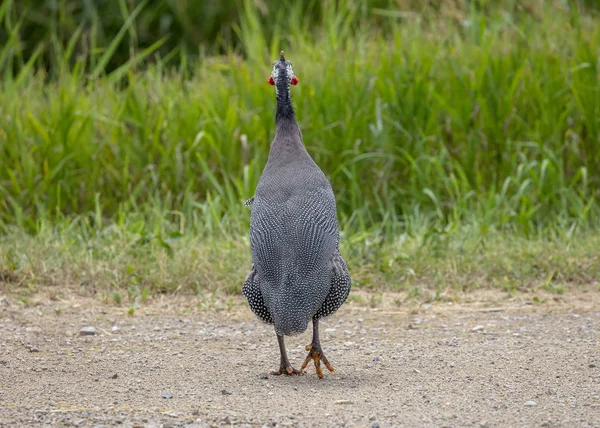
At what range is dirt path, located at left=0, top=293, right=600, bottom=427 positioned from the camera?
11.3ft

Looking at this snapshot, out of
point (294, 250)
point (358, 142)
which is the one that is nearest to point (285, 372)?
point (294, 250)

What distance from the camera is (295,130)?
435cm

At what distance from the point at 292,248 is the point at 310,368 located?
693mm

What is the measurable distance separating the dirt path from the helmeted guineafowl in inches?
11.8

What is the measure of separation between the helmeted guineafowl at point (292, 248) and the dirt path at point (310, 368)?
299 mm

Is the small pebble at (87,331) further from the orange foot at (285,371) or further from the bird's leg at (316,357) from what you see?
the bird's leg at (316,357)

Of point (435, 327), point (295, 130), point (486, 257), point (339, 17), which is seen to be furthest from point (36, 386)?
point (339, 17)

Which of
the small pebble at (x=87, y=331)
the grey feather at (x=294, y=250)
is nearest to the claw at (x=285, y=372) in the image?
the grey feather at (x=294, y=250)

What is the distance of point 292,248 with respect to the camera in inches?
152

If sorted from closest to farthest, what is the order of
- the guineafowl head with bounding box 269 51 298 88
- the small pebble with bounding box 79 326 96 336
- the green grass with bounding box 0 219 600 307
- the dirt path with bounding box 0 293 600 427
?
the dirt path with bounding box 0 293 600 427
the guineafowl head with bounding box 269 51 298 88
the small pebble with bounding box 79 326 96 336
the green grass with bounding box 0 219 600 307

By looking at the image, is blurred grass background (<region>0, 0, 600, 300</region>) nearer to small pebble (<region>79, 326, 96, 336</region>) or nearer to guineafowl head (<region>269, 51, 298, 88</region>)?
small pebble (<region>79, 326, 96, 336</region>)

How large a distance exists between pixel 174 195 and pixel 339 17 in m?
2.07

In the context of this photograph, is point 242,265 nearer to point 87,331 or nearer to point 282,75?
point 87,331

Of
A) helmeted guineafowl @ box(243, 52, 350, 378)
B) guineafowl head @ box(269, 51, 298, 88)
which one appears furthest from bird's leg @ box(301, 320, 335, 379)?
guineafowl head @ box(269, 51, 298, 88)
